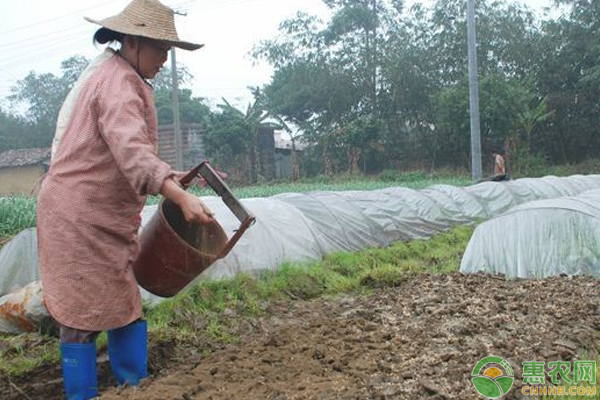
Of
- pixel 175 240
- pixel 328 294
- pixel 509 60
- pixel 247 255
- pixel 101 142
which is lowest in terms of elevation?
pixel 328 294

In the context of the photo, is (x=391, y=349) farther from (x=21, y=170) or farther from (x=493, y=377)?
(x=21, y=170)

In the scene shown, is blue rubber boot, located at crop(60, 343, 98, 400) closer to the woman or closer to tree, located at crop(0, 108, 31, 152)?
the woman

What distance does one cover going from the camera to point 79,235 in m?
2.12

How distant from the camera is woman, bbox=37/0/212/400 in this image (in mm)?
2119

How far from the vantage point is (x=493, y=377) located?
2084 mm

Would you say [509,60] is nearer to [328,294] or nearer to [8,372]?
[328,294]

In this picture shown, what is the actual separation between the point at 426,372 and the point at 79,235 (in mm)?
1309

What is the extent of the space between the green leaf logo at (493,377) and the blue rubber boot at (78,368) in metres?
1.33

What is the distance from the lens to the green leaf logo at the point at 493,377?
1.97 metres

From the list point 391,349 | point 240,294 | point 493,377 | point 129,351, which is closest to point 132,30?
point 129,351

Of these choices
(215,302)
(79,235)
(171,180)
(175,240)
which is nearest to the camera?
(171,180)

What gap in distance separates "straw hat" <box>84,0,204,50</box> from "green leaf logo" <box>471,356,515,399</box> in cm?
157

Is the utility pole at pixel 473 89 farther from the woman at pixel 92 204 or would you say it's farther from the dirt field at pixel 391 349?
the woman at pixel 92 204

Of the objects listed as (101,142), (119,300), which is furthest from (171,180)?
(119,300)
